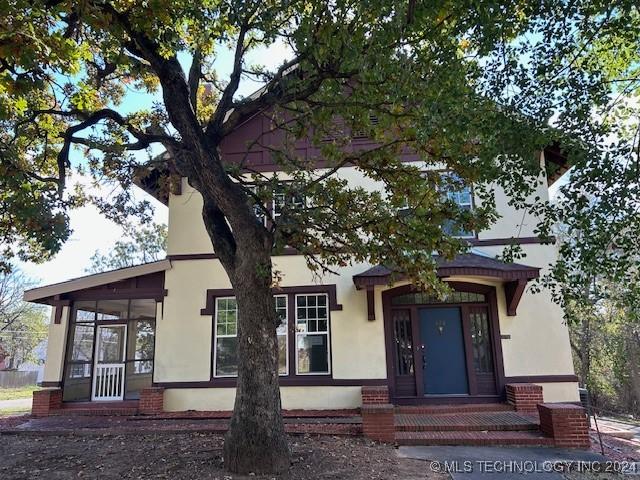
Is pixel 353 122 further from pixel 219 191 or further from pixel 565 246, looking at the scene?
pixel 565 246

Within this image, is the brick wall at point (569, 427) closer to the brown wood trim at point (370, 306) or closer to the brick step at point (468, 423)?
the brick step at point (468, 423)

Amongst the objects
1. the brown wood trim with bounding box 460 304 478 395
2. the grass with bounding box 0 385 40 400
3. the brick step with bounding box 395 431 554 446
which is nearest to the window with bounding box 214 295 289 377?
the brick step with bounding box 395 431 554 446

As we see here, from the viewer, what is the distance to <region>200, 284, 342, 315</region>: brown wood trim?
10.6m

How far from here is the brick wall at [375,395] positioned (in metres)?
9.81

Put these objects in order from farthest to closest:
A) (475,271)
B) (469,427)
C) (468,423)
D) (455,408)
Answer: (455,408) → (475,271) → (468,423) → (469,427)

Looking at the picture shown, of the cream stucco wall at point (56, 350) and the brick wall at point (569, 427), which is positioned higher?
the cream stucco wall at point (56, 350)

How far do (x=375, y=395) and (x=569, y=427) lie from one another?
12.2 ft

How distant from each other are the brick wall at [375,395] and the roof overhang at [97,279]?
221 inches

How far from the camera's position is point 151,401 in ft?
34.1

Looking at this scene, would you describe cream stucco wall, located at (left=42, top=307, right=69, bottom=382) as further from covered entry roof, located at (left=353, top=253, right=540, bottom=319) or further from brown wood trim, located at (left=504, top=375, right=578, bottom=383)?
brown wood trim, located at (left=504, top=375, right=578, bottom=383)

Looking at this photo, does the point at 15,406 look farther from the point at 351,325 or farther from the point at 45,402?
the point at 351,325

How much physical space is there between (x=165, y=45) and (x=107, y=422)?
25.1 feet

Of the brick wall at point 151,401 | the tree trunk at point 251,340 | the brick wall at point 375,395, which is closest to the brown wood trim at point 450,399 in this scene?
the brick wall at point 375,395

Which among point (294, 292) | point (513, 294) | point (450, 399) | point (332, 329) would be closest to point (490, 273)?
point (513, 294)
